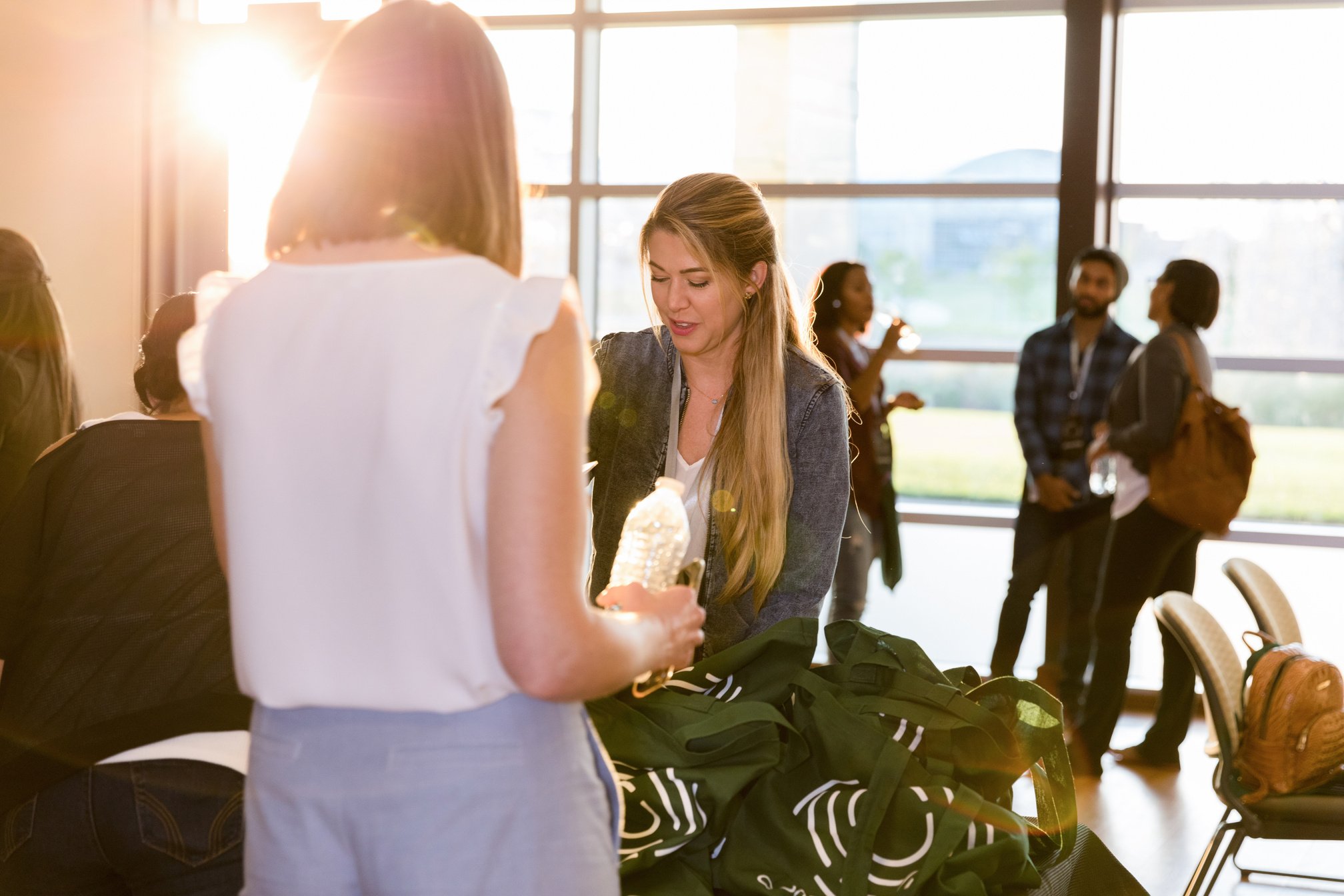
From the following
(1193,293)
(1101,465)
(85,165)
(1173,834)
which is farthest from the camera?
(85,165)

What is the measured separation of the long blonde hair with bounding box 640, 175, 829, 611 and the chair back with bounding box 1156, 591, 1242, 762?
134 centimetres

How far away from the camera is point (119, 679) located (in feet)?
5.41

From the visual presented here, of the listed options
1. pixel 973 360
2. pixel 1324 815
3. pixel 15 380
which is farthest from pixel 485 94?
pixel 973 360

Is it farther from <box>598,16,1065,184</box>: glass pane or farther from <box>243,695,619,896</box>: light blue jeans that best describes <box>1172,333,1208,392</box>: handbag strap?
<box>243,695,619,896</box>: light blue jeans

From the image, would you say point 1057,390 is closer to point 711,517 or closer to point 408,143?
point 711,517

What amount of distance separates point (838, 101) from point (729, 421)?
417 centimetres

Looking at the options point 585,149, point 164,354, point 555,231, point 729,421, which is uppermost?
point 585,149

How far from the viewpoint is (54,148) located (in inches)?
248

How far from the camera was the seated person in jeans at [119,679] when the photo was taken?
158cm

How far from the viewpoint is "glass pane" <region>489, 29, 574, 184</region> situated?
21.0 feet

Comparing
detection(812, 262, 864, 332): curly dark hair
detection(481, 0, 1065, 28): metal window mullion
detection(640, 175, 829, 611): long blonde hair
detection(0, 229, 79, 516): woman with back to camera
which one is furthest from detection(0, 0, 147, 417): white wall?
detection(640, 175, 829, 611): long blonde hair

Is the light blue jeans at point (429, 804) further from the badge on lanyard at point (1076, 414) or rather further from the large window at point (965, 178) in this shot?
the large window at point (965, 178)

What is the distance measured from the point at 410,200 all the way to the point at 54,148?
20.1ft

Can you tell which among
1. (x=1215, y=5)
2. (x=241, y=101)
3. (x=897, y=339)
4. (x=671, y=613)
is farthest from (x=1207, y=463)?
(x=241, y=101)
